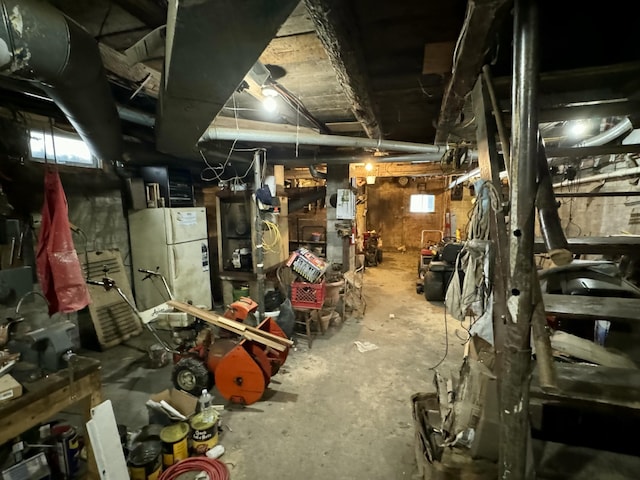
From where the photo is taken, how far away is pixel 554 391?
89 cm

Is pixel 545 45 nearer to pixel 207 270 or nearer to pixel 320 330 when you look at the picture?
pixel 320 330

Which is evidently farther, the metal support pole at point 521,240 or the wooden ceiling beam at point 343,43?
the wooden ceiling beam at point 343,43

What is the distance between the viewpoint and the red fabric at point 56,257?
6.55 feet

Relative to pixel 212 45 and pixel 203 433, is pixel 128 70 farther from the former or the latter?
pixel 203 433

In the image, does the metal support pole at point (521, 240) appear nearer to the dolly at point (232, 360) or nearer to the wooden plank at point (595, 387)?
the wooden plank at point (595, 387)

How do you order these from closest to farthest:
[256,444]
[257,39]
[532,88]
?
[532,88] < [257,39] < [256,444]

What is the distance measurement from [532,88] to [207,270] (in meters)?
4.16

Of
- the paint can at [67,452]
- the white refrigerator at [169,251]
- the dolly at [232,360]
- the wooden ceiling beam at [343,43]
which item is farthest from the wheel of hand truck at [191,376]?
the wooden ceiling beam at [343,43]

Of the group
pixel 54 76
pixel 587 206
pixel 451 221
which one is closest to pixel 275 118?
pixel 54 76

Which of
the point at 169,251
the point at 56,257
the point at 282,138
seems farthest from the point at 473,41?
the point at 169,251

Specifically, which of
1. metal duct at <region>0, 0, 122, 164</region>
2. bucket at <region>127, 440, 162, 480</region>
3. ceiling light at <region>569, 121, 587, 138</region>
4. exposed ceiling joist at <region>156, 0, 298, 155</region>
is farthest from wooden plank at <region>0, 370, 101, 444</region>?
ceiling light at <region>569, 121, 587, 138</region>

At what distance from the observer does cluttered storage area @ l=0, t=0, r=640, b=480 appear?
99 cm

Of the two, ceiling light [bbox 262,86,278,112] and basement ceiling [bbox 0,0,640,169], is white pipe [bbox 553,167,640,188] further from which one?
ceiling light [bbox 262,86,278,112]

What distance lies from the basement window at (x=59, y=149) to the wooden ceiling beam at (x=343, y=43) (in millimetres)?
2941
